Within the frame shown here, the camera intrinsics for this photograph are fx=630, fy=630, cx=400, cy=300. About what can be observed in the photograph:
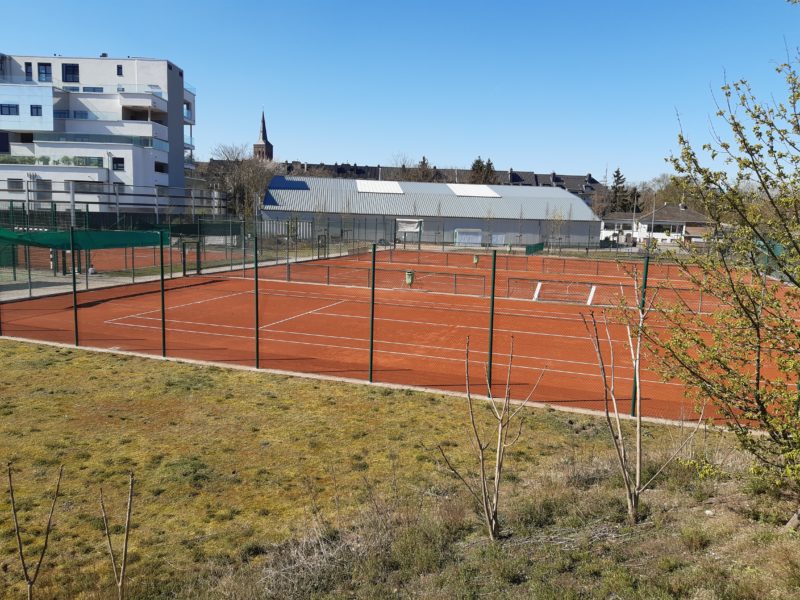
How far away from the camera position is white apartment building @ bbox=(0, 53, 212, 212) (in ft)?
202

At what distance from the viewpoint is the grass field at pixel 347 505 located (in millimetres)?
5195

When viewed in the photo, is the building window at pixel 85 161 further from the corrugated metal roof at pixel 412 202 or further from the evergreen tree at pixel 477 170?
the evergreen tree at pixel 477 170

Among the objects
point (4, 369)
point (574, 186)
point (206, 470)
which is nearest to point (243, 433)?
point (206, 470)

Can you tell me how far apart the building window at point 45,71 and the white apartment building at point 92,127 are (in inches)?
4.7

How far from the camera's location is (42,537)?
6.71 m

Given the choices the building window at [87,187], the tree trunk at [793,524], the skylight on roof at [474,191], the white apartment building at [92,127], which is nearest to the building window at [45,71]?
the white apartment building at [92,127]

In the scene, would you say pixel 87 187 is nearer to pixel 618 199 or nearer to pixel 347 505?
pixel 347 505

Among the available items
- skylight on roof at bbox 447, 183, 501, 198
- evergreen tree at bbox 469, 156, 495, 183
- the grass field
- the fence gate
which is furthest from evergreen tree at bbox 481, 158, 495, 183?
the grass field

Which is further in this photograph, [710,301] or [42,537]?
[710,301]

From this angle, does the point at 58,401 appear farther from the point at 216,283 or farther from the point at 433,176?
the point at 433,176

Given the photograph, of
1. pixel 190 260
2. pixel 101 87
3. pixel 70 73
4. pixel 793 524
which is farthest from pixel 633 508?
pixel 70 73

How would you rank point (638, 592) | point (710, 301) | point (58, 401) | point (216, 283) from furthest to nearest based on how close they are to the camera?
point (216, 283), point (710, 301), point (58, 401), point (638, 592)

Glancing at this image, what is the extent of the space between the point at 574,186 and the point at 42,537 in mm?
137530

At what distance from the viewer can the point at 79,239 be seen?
89.7 feet
